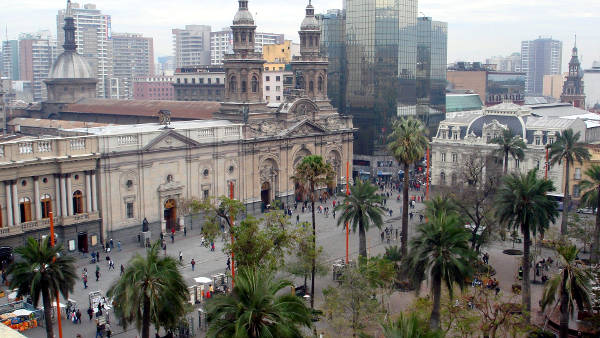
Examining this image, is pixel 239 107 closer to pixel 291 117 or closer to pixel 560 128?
pixel 291 117

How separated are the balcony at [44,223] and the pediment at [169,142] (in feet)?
30.2

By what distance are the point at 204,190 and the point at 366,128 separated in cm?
4247

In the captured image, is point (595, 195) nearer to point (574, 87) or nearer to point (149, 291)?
point (149, 291)

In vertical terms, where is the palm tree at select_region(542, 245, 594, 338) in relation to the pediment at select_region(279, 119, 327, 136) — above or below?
below

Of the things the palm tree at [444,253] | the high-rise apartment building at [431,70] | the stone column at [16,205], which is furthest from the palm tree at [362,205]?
the high-rise apartment building at [431,70]

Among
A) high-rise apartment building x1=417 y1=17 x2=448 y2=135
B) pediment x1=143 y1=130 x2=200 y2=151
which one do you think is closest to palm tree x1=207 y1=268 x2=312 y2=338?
pediment x1=143 y1=130 x2=200 y2=151

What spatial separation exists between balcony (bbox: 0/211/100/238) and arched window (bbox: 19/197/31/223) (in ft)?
3.49

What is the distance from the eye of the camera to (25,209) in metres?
59.5

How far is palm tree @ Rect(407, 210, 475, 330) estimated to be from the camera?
36062 millimetres

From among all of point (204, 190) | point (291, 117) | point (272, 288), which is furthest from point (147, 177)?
point (272, 288)

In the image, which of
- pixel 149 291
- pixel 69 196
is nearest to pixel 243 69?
pixel 69 196

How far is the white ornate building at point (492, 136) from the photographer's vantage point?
274 ft

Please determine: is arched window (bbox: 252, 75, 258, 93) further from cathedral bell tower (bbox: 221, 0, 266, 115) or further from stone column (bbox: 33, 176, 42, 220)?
stone column (bbox: 33, 176, 42, 220)

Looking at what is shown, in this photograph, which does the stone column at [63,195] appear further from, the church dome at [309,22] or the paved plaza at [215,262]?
the church dome at [309,22]
